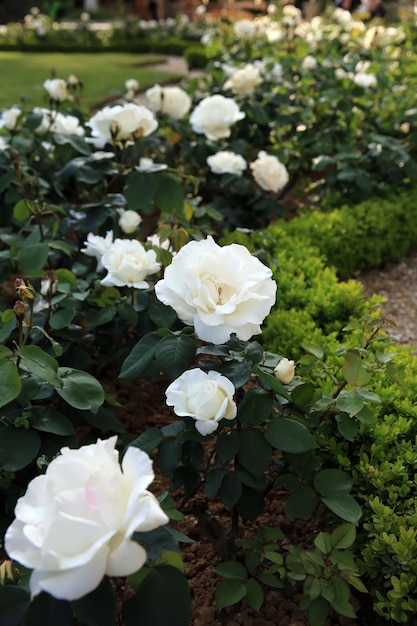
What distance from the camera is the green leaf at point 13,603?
3.04ft

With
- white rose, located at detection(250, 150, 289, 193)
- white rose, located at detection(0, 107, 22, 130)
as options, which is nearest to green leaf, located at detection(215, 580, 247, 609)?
white rose, located at detection(250, 150, 289, 193)

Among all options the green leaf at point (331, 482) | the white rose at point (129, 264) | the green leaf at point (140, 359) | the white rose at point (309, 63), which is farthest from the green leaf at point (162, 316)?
the white rose at point (309, 63)

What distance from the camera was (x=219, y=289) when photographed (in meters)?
1.18

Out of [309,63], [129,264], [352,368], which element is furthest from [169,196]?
[309,63]

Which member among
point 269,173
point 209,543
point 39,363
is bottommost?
point 209,543

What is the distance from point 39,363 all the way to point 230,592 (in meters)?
0.56

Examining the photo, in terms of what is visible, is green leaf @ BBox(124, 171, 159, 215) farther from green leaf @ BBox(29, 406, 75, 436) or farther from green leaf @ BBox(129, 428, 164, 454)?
green leaf @ BBox(129, 428, 164, 454)

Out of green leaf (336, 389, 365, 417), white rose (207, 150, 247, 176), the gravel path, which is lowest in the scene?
the gravel path

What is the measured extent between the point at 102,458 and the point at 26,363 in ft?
1.42

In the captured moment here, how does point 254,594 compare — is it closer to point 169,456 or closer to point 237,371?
point 169,456

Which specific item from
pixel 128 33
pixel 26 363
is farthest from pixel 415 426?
pixel 128 33

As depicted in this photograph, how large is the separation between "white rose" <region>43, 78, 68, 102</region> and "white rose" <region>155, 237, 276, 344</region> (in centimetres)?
176

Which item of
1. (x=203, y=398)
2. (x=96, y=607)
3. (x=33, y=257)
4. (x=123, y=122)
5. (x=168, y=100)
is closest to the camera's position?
(x=96, y=607)

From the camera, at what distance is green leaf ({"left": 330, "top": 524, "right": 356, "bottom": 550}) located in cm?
122
